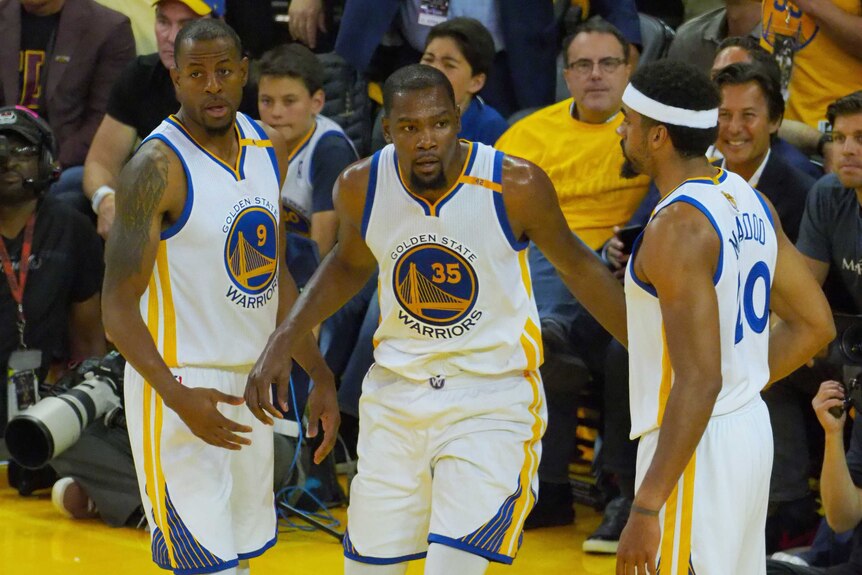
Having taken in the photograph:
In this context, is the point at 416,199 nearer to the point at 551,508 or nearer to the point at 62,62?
the point at 551,508

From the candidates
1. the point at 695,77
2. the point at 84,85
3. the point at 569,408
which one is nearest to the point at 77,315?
the point at 84,85

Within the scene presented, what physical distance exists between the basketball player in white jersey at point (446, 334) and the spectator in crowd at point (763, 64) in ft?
7.00

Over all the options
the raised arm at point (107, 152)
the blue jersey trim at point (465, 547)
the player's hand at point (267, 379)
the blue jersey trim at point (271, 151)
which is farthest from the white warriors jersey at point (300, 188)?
the blue jersey trim at point (465, 547)

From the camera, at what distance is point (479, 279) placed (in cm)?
427

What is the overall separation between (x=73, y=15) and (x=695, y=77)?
5.38 metres

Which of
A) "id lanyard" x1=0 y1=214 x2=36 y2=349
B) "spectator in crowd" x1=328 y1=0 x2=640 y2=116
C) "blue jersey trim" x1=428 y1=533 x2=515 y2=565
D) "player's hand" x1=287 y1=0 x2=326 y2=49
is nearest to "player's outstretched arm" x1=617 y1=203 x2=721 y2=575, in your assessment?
"blue jersey trim" x1=428 y1=533 x2=515 y2=565

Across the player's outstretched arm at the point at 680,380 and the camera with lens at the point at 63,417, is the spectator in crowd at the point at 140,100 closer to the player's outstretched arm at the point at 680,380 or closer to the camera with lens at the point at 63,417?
the camera with lens at the point at 63,417

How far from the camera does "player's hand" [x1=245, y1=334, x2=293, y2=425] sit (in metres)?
4.24

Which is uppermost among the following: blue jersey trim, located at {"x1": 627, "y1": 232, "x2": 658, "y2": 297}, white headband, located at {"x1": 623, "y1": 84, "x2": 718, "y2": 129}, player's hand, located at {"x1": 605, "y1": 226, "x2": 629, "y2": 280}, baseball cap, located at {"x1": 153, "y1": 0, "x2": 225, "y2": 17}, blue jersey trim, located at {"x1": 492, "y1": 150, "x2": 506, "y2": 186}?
baseball cap, located at {"x1": 153, "y1": 0, "x2": 225, "y2": 17}

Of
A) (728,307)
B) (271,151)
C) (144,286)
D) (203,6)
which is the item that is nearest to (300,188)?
(203,6)

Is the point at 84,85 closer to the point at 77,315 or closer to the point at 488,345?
the point at 77,315

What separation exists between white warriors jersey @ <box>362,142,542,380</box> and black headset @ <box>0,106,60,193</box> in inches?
129

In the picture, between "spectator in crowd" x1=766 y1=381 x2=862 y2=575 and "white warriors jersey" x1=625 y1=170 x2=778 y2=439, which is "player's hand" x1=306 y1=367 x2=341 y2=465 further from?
"spectator in crowd" x1=766 y1=381 x2=862 y2=575

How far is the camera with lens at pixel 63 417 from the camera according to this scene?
6141 mm
